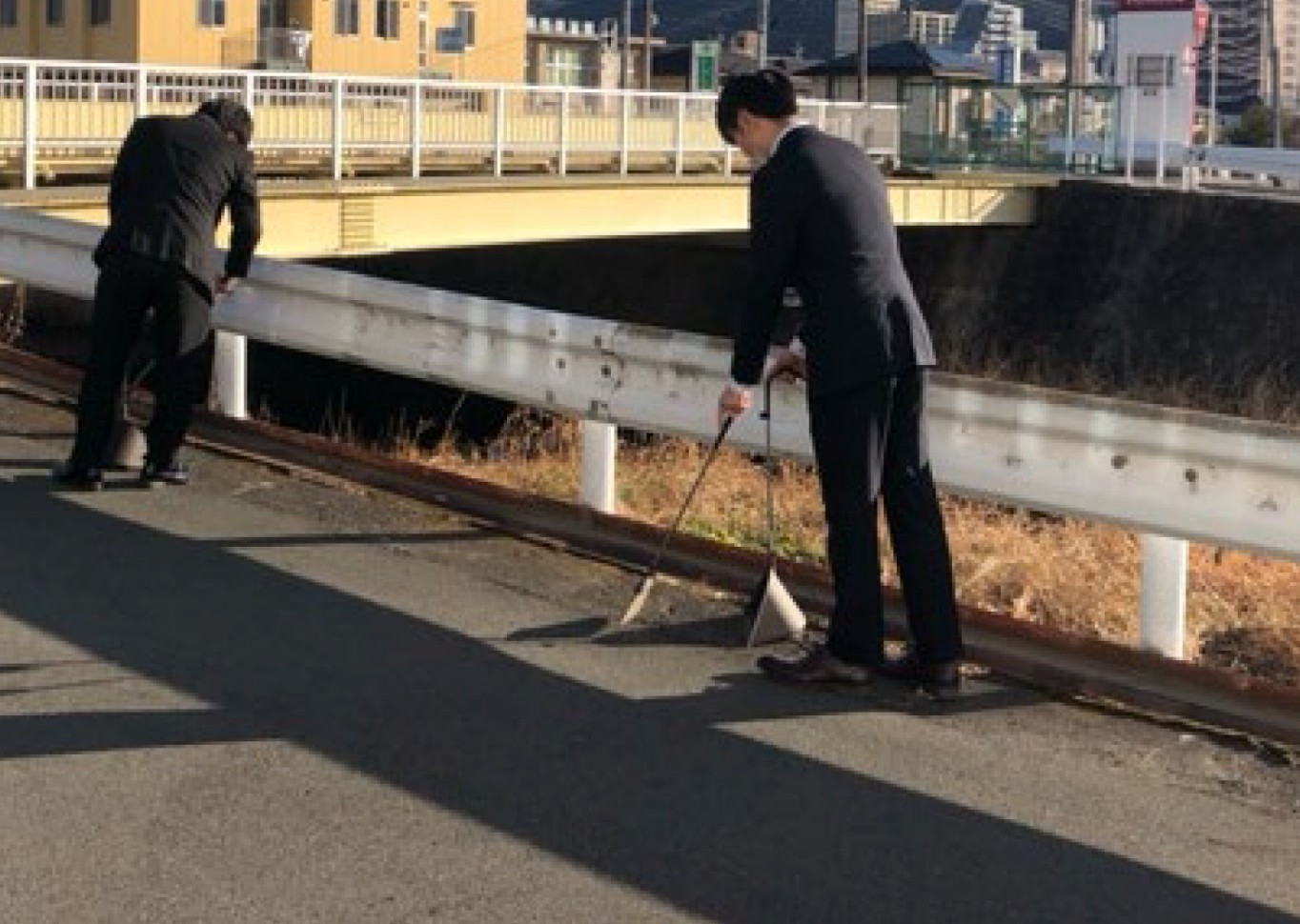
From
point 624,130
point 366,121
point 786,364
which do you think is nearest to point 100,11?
point 624,130

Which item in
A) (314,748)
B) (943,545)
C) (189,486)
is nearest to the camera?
(314,748)

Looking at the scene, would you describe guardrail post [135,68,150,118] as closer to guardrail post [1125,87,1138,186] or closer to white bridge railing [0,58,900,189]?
white bridge railing [0,58,900,189]

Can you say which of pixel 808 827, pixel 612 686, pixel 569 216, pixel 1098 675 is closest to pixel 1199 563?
pixel 1098 675

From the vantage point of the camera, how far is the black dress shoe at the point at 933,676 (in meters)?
5.44

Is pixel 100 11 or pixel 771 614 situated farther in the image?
pixel 100 11

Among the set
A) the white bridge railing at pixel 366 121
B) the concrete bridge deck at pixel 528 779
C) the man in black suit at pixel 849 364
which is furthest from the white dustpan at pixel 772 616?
the white bridge railing at pixel 366 121

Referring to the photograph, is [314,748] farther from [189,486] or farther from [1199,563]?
[1199,563]

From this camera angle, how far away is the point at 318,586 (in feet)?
21.5

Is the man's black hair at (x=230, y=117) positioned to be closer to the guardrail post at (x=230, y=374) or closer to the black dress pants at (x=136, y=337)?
the black dress pants at (x=136, y=337)

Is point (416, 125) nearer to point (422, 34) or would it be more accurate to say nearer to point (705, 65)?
point (705, 65)

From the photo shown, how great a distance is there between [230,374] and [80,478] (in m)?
1.68

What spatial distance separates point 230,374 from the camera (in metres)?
9.58

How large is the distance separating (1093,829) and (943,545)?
124 cm

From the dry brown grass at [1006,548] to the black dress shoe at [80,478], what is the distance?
1836mm
